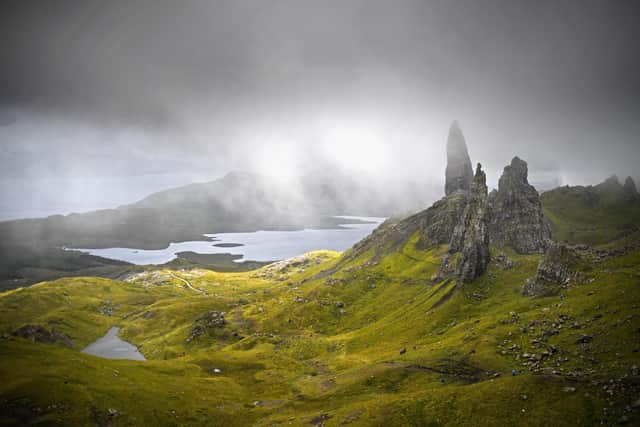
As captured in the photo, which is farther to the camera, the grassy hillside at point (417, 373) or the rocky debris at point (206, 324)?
the rocky debris at point (206, 324)

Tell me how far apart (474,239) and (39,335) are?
196 m

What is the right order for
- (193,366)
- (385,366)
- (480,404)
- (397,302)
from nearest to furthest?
(480,404) < (385,366) < (193,366) < (397,302)

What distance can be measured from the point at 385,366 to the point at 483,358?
21052 millimetres

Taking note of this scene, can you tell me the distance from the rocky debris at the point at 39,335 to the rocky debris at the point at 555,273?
19809cm

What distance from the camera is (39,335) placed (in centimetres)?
16338

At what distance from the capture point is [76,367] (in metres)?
68.6

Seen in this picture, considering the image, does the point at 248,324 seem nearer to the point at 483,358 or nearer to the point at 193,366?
the point at 193,366

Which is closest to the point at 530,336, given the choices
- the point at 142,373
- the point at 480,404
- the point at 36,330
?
the point at 480,404

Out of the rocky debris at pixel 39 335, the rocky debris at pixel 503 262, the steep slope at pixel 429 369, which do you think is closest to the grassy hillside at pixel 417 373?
the steep slope at pixel 429 369

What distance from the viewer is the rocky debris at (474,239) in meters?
124

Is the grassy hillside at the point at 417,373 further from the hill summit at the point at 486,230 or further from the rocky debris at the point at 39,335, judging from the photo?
the rocky debris at the point at 39,335

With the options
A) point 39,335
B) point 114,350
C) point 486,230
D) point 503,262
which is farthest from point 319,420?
point 114,350

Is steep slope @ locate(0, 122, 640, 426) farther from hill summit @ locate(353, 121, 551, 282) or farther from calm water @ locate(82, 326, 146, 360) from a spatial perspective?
calm water @ locate(82, 326, 146, 360)

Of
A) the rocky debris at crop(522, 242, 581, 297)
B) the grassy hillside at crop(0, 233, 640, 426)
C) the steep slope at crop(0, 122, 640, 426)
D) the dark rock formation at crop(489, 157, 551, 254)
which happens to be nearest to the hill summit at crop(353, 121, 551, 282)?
the dark rock formation at crop(489, 157, 551, 254)
